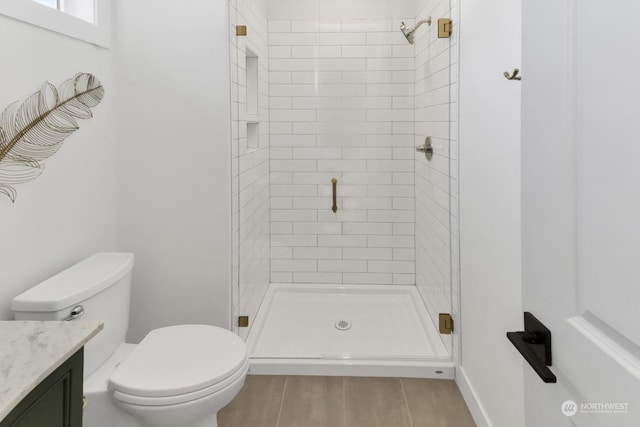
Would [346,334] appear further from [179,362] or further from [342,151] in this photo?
[179,362]

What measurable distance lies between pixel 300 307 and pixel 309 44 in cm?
200

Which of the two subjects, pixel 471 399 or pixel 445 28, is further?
pixel 445 28

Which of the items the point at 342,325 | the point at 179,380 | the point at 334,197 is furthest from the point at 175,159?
the point at 334,197

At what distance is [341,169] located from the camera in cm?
410

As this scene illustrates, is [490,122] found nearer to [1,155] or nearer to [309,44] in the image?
[1,155]

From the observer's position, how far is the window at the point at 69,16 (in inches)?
71.3

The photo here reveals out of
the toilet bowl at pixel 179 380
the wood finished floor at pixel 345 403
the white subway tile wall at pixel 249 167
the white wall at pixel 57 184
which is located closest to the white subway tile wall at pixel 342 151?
the white subway tile wall at pixel 249 167

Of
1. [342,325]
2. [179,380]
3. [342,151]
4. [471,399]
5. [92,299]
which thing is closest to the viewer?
[179,380]

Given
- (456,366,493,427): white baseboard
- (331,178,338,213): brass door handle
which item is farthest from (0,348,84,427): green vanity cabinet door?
(331,178,338,213): brass door handle

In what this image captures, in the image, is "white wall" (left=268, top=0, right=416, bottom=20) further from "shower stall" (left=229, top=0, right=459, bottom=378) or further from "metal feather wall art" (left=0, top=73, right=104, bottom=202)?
"metal feather wall art" (left=0, top=73, right=104, bottom=202)

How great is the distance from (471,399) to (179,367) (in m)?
1.37

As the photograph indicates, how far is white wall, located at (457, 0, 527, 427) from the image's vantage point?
1.81 m

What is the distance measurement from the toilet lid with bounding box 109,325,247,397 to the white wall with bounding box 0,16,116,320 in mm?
471

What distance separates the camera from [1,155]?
5.76 feet
